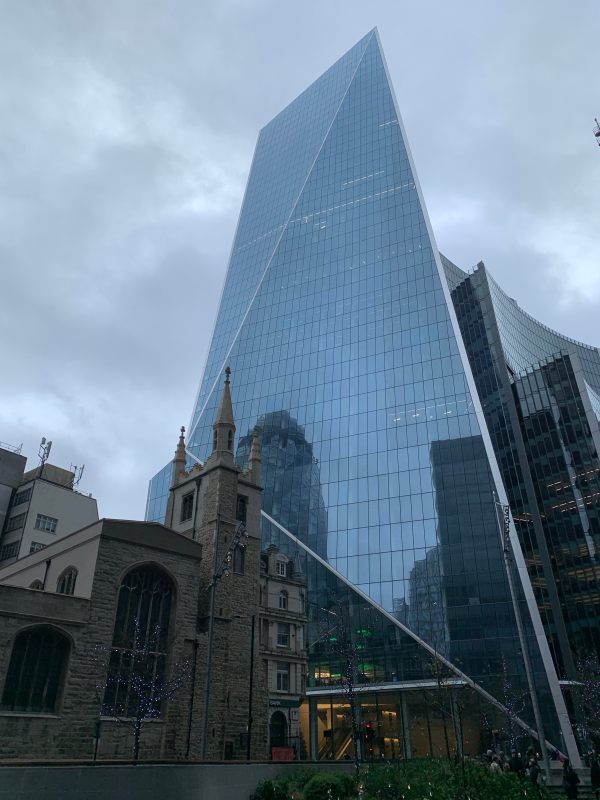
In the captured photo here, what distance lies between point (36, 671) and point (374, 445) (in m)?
48.0

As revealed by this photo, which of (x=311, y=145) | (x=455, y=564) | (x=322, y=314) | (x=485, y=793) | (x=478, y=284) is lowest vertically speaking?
(x=485, y=793)

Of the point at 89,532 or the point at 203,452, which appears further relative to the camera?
the point at 203,452

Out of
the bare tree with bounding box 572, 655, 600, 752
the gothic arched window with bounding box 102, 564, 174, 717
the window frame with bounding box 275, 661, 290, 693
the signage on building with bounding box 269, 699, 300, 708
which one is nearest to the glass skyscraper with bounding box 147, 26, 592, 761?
the bare tree with bounding box 572, 655, 600, 752

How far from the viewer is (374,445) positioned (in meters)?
73.2

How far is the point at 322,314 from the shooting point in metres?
88.7

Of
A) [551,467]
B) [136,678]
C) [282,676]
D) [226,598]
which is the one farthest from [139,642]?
[551,467]

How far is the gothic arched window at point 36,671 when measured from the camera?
3038 cm

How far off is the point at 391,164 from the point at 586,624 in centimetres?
6882

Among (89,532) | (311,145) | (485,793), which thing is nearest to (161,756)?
(89,532)

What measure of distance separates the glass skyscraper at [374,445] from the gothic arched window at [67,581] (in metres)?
25.2

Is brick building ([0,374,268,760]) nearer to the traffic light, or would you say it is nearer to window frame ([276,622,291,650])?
window frame ([276,622,291,650])

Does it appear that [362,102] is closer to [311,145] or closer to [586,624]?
[311,145]

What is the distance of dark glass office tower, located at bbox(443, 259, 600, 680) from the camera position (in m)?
74.3

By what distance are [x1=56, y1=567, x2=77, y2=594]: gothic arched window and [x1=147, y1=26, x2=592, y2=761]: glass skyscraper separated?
25.2 m
